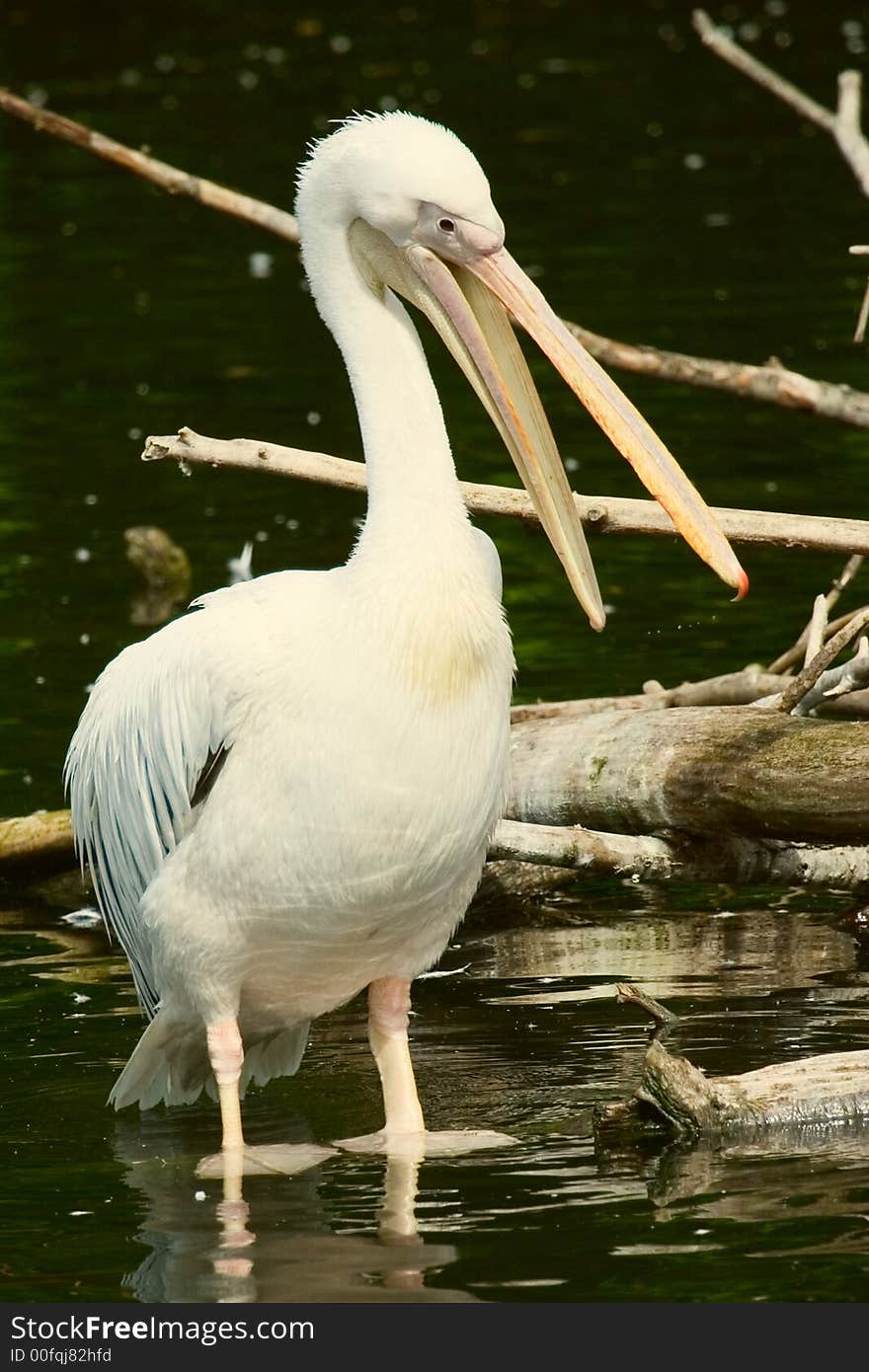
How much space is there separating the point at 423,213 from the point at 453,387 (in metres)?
7.63

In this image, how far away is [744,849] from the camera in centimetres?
570

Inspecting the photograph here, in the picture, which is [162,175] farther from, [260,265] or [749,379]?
[260,265]

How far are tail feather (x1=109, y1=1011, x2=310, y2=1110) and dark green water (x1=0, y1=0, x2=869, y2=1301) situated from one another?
0.07 meters

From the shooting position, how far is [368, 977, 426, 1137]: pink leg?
4.57 meters

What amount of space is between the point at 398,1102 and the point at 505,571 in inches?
186

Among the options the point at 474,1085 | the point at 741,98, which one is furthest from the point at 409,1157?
the point at 741,98

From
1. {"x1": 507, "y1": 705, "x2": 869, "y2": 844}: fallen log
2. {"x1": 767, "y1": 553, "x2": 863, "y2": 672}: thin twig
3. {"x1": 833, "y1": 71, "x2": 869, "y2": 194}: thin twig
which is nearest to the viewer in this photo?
{"x1": 507, "y1": 705, "x2": 869, "y2": 844}: fallen log

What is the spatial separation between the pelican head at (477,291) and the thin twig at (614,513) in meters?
0.73

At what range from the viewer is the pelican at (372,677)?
421 centimetres

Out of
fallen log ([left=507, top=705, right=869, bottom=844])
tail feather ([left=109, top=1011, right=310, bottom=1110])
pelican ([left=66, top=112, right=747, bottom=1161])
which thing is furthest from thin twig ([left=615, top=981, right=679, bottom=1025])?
tail feather ([left=109, top=1011, right=310, bottom=1110])

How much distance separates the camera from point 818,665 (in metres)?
5.47

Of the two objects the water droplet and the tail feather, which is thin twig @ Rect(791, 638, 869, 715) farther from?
the water droplet

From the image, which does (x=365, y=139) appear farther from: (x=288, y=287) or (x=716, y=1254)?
(x=288, y=287)

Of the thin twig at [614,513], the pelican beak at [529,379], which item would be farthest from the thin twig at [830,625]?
the pelican beak at [529,379]
